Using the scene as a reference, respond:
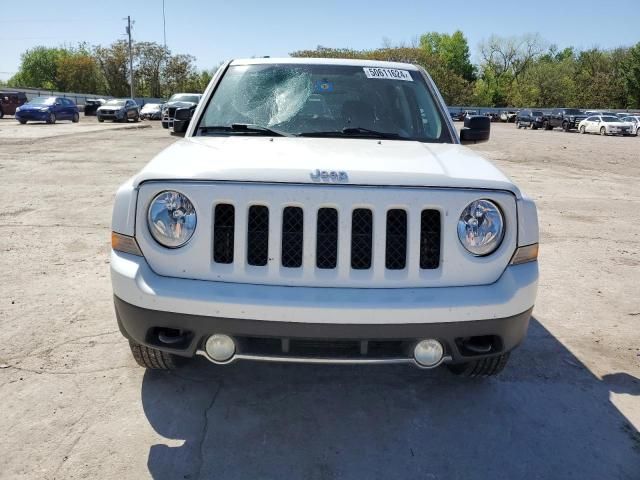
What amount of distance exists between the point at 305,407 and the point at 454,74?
9038 cm

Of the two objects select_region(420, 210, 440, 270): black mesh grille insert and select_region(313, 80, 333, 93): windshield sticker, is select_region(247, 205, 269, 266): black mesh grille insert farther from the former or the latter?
select_region(313, 80, 333, 93): windshield sticker

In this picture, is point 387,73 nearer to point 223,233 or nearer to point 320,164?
point 320,164

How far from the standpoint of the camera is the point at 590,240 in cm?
664

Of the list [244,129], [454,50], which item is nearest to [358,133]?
[244,129]

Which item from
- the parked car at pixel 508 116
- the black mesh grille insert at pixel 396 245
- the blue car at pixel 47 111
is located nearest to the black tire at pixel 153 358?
the black mesh grille insert at pixel 396 245

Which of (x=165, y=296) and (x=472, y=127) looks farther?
(x=472, y=127)

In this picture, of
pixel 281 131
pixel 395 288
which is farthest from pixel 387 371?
pixel 281 131

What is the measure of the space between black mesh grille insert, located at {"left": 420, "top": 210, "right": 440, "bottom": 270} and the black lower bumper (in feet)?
0.92

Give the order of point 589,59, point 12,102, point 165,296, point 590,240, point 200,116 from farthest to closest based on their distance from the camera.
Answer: point 589,59 < point 12,102 < point 590,240 < point 200,116 < point 165,296

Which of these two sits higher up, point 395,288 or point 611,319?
point 395,288

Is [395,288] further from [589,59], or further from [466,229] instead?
Answer: [589,59]

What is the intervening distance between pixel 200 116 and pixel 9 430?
2.15m

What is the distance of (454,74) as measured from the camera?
86750mm

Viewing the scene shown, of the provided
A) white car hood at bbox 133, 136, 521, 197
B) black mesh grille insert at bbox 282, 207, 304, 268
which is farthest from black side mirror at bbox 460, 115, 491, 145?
black mesh grille insert at bbox 282, 207, 304, 268
